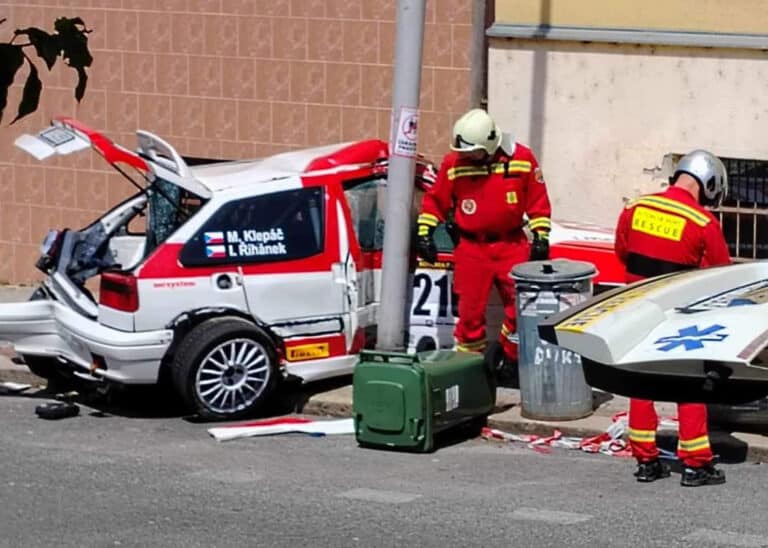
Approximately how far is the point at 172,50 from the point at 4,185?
2332 mm

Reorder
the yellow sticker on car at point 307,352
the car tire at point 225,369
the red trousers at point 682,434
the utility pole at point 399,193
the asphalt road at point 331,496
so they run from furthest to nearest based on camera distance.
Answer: the yellow sticker on car at point 307,352 → the utility pole at point 399,193 → the car tire at point 225,369 → the red trousers at point 682,434 → the asphalt road at point 331,496

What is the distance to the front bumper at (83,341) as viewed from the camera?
1089cm

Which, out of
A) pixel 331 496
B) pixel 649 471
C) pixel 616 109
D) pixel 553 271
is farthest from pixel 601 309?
pixel 616 109

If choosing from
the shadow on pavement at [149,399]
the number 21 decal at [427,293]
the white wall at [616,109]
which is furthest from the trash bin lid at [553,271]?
the white wall at [616,109]

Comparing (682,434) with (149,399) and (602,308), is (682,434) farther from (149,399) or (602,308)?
(149,399)

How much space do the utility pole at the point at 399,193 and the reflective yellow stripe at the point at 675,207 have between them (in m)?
1.96

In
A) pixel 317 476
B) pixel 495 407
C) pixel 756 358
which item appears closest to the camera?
pixel 756 358

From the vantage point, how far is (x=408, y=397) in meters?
10.1

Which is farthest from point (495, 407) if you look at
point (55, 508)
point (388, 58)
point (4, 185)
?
point (4, 185)

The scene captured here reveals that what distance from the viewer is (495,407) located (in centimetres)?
1103

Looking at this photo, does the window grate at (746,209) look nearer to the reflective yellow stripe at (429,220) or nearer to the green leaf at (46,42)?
the reflective yellow stripe at (429,220)

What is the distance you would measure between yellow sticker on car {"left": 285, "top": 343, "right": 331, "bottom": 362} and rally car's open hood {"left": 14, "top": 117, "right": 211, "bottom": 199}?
1123 millimetres

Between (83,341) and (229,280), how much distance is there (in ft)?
3.26

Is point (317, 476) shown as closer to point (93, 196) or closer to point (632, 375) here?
point (632, 375)
